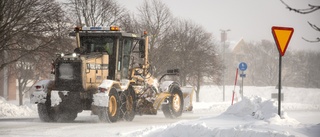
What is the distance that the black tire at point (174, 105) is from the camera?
20.2 metres

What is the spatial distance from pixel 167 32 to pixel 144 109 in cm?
2251

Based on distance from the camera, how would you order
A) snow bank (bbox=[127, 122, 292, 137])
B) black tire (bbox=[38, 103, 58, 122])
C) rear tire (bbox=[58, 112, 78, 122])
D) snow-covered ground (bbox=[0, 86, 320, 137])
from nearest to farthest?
snow bank (bbox=[127, 122, 292, 137]), snow-covered ground (bbox=[0, 86, 320, 137]), black tire (bbox=[38, 103, 58, 122]), rear tire (bbox=[58, 112, 78, 122])

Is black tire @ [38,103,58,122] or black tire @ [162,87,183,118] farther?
black tire @ [162,87,183,118]

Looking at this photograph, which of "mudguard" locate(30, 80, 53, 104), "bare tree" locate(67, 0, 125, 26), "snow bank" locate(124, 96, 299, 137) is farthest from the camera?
"bare tree" locate(67, 0, 125, 26)

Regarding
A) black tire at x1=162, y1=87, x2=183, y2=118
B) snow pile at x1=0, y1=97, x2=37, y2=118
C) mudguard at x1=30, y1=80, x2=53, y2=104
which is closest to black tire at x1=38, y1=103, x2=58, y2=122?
mudguard at x1=30, y1=80, x2=53, y2=104

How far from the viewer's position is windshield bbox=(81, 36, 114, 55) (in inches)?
715

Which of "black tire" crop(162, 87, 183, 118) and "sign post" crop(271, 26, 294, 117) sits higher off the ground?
"sign post" crop(271, 26, 294, 117)

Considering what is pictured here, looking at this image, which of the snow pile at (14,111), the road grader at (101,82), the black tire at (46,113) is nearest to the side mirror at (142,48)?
the road grader at (101,82)

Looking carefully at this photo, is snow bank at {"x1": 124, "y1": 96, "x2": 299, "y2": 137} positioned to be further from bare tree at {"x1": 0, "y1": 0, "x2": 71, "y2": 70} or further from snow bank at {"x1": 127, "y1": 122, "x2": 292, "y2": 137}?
bare tree at {"x1": 0, "y1": 0, "x2": 71, "y2": 70}

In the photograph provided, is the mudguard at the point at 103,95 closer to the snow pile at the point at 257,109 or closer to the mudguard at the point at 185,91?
the mudguard at the point at 185,91

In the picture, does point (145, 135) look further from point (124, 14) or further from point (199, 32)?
point (199, 32)

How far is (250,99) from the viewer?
1558 cm

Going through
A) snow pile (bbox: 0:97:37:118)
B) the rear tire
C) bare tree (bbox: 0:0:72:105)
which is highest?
bare tree (bbox: 0:0:72:105)

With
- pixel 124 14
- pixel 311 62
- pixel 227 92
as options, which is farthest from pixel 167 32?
pixel 311 62
